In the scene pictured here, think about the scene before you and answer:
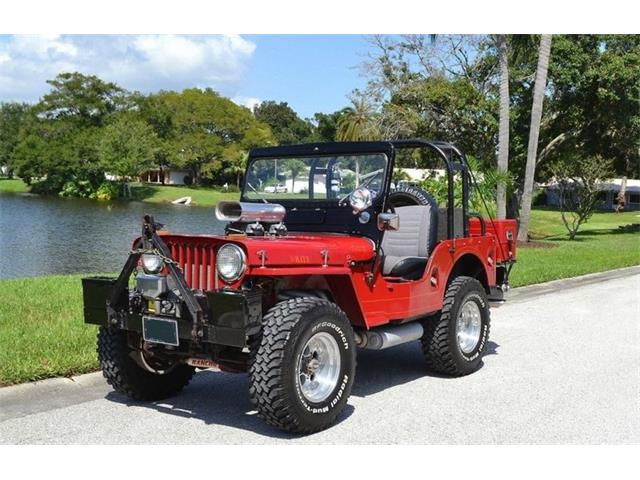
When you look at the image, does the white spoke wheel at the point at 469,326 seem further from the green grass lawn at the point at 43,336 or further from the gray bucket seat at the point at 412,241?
the green grass lawn at the point at 43,336

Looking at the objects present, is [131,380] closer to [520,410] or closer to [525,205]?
[520,410]

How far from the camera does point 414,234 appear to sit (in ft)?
23.0

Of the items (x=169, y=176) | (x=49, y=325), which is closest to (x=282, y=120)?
(x=169, y=176)

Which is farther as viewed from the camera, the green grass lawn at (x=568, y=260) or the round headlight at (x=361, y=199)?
the green grass lawn at (x=568, y=260)

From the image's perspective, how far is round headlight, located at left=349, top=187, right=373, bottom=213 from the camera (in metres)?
5.97

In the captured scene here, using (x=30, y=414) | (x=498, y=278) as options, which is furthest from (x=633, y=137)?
(x=30, y=414)

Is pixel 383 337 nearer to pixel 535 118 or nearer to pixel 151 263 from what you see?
pixel 151 263

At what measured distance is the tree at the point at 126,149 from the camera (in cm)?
6147

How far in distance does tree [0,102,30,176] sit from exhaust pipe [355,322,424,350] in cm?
6687

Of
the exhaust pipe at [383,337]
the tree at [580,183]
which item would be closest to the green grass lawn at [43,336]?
the exhaust pipe at [383,337]

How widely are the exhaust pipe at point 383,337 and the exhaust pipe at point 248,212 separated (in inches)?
46.7

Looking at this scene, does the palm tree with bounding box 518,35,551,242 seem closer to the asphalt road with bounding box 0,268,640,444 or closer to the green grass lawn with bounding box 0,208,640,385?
the green grass lawn with bounding box 0,208,640,385

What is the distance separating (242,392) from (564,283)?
368 inches

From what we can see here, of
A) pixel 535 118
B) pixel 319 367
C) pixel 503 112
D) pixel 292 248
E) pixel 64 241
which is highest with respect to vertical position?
pixel 503 112
